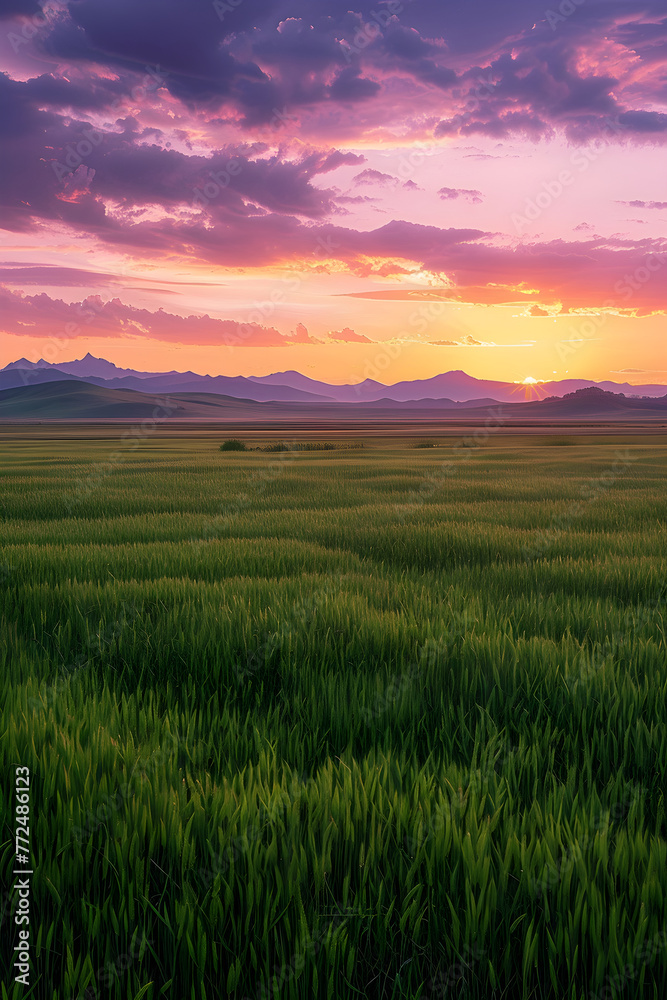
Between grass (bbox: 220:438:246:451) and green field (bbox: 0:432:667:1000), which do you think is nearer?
green field (bbox: 0:432:667:1000)

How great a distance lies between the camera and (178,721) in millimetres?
3264

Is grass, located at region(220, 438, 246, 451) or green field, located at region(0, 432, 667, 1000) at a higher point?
grass, located at region(220, 438, 246, 451)

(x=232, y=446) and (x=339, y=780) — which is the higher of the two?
(x=232, y=446)

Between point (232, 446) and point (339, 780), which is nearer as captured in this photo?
point (339, 780)

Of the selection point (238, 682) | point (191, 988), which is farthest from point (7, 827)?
point (238, 682)

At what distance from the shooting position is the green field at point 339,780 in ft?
5.63

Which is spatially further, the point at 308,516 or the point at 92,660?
the point at 308,516

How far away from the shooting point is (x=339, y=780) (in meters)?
2.52

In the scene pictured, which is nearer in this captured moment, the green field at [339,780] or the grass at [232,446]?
the green field at [339,780]

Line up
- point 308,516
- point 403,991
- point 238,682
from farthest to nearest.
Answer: point 308,516 → point 238,682 → point 403,991

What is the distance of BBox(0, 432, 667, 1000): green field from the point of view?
1715mm

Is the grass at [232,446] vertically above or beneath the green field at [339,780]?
above

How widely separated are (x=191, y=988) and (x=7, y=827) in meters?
1.01

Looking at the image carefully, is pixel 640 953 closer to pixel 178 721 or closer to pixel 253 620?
pixel 178 721
